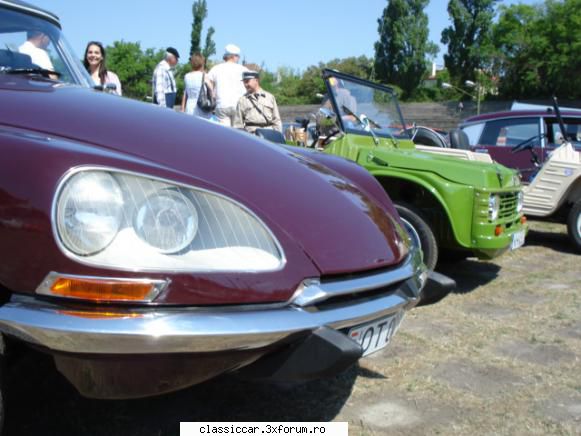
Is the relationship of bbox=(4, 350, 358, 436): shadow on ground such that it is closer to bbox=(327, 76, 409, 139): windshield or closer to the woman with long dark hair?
the woman with long dark hair

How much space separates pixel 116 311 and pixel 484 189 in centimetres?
327

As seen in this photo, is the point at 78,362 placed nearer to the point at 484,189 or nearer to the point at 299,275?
the point at 299,275

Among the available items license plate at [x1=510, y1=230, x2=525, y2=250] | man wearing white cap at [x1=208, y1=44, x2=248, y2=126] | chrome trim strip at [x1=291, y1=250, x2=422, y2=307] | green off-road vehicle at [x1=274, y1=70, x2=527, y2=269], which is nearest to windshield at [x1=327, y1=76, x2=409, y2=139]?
green off-road vehicle at [x1=274, y1=70, x2=527, y2=269]

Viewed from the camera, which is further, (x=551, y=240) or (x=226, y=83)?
(x=551, y=240)

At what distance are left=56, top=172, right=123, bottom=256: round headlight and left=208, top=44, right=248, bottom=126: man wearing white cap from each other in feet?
16.5

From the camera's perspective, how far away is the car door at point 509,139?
8055mm

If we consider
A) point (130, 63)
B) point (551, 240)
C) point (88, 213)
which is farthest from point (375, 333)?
point (130, 63)

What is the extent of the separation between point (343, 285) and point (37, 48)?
2.19 meters

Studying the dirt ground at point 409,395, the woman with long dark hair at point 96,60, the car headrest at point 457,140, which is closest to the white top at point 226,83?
the woman with long dark hair at point 96,60

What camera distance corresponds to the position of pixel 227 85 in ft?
21.9

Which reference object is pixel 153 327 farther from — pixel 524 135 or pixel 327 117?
pixel 524 135

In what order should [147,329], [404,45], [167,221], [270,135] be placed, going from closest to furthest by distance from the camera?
[147,329] < [167,221] < [270,135] < [404,45]

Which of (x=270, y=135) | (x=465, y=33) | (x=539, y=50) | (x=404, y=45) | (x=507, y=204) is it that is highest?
(x=465, y=33)

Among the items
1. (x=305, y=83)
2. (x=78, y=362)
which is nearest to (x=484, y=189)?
(x=78, y=362)
